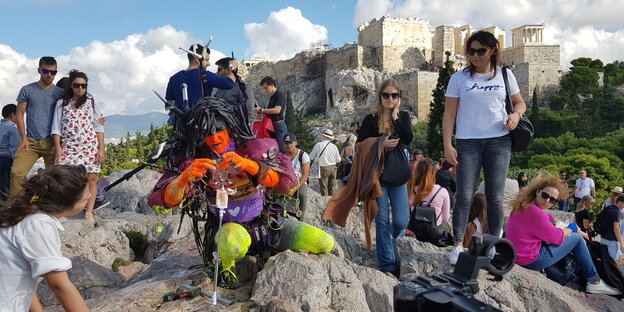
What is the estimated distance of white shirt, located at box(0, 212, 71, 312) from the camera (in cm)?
238

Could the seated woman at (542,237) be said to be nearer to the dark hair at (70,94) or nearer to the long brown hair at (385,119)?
the long brown hair at (385,119)

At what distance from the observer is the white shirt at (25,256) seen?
7.82ft

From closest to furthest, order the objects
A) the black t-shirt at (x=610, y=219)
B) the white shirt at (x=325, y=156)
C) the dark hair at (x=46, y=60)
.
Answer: the dark hair at (x=46, y=60)
the black t-shirt at (x=610, y=219)
the white shirt at (x=325, y=156)

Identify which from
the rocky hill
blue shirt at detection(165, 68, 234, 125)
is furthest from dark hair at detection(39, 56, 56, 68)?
blue shirt at detection(165, 68, 234, 125)

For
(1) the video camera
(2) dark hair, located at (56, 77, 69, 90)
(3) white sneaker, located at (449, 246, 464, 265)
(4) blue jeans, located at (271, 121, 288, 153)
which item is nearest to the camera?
(1) the video camera

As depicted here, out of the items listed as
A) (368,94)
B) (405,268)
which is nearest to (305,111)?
(368,94)

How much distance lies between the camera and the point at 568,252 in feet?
15.6

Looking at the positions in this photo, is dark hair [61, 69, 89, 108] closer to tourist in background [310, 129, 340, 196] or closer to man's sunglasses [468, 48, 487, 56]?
man's sunglasses [468, 48, 487, 56]

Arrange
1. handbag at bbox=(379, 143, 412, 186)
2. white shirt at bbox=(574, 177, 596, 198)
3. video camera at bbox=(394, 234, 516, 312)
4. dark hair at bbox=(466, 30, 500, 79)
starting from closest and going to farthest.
Answer: video camera at bbox=(394, 234, 516, 312)
dark hair at bbox=(466, 30, 500, 79)
handbag at bbox=(379, 143, 412, 186)
white shirt at bbox=(574, 177, 596, 198)

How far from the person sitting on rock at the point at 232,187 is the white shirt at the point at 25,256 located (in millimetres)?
1050

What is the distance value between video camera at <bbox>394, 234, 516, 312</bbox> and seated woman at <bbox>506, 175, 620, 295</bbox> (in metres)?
3.28

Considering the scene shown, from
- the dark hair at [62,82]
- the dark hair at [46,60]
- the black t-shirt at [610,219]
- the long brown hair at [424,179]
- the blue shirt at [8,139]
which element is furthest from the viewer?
the black t-shirt at [610,219]

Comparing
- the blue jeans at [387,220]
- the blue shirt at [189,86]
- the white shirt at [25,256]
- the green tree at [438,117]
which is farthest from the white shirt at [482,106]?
the green tree at [438,117]

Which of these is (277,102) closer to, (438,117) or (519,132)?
(519,132)
